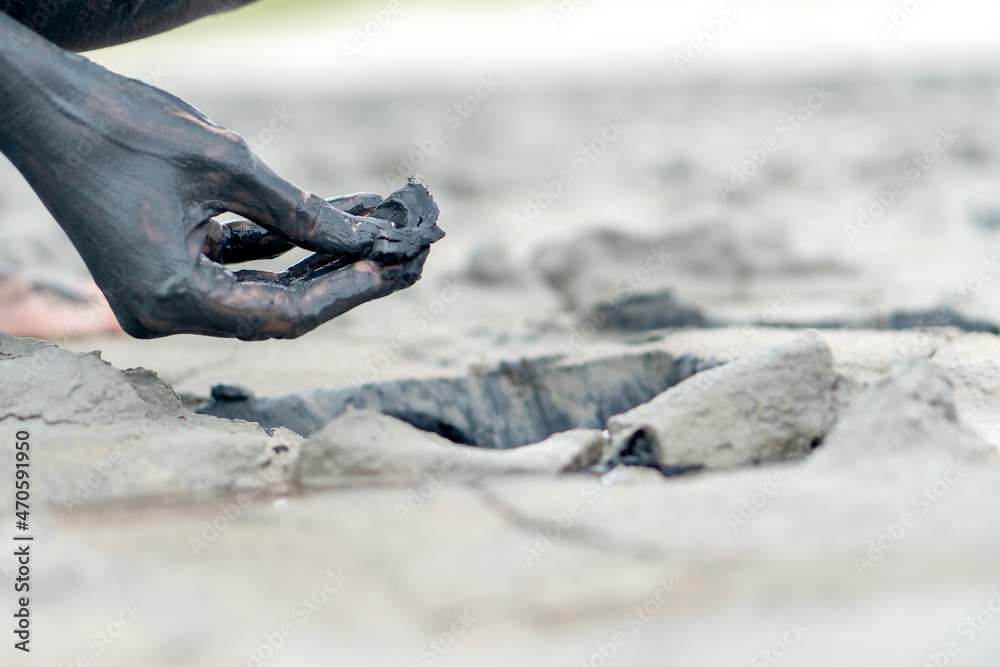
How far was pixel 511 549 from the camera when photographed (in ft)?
3.51

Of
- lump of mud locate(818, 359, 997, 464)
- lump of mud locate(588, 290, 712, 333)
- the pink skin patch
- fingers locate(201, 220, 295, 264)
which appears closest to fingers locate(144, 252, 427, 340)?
the pink skin patch

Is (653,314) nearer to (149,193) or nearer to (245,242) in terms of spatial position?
(245,242)

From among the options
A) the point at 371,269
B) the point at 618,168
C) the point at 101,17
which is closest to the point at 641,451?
the point at 371,269

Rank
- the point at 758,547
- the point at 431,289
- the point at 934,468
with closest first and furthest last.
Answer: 1. the point at 758,547
2. the point at 934,468
3. the point at 431,289

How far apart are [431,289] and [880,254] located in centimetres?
211

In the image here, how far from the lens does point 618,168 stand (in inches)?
217

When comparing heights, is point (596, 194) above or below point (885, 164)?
below

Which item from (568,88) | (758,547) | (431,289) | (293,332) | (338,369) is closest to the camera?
(758,547)

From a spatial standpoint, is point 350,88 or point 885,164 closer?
point 885,164

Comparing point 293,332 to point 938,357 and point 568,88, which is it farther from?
point 568,88

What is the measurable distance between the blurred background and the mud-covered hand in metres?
0.82

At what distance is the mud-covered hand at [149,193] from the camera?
54.1 inches

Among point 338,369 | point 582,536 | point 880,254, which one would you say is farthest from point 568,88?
point 582,536

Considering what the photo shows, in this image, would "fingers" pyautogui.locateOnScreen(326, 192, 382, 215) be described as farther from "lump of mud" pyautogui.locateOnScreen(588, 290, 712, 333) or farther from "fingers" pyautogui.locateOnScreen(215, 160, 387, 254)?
"lump of mud" pyautogui.locateOnScreen(588, 290, 712, 333)
